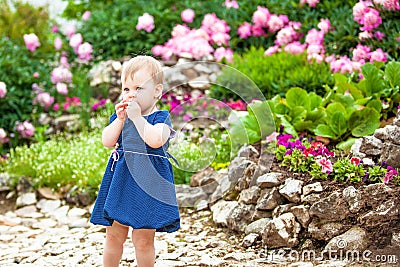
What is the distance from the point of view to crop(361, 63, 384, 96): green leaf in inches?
179

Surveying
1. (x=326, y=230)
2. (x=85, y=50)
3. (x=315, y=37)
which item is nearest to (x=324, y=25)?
(x=315, y=37)

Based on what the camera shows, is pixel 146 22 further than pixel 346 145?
Yes

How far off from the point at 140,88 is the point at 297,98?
2.10m

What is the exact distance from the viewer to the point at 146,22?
22.7 feet

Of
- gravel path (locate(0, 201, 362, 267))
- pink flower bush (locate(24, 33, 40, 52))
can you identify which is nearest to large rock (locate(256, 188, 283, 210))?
gravel path (locate(0, 201, 362, 267))

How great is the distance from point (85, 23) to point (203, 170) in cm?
373

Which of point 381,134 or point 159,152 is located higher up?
point 381,134

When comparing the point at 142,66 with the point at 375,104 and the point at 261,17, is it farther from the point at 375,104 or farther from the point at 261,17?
the point at 261,17

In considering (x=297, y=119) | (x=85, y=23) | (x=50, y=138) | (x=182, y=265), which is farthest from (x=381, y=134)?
(x=85, y=23)

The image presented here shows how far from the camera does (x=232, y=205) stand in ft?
13.6

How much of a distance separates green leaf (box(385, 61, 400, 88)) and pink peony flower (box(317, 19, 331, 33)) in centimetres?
149

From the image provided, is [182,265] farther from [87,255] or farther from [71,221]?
[71,221]

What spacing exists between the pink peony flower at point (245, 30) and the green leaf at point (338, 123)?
258 cm

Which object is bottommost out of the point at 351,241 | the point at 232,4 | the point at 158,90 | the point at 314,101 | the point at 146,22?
the point at 351,241
